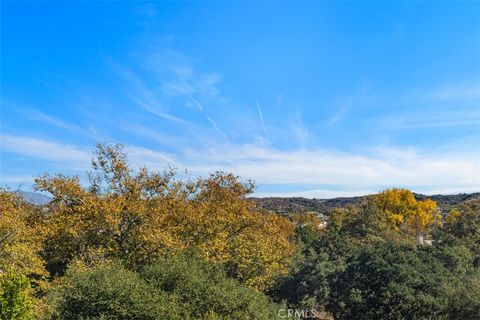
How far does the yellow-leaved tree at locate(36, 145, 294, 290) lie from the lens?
16.5 m

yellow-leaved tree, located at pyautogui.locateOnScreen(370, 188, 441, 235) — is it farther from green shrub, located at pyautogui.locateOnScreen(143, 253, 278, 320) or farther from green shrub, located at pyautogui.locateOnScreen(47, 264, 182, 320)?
green shrub, located at pyautogui.locateOnScreen(47, 264, 182, 320)

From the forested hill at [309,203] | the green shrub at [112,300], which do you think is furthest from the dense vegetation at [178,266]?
the forested hill at [309,203]

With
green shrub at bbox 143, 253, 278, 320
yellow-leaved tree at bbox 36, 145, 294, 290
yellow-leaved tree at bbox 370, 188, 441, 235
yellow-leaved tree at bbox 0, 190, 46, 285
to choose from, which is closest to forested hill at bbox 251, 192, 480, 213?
yellow-leaved tree at bbox 370, 188, 441, 235

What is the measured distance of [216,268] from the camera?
13.8 metres

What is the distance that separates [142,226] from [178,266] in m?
5.01

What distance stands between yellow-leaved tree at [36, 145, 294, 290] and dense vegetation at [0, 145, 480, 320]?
5cm

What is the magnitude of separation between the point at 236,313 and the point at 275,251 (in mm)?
9683

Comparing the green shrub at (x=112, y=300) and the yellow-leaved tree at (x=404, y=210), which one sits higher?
the yellow-leaved tree at (x=404, y=210)

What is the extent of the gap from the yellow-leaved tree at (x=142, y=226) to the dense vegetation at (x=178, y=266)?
0.16 feet

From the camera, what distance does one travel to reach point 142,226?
17016mm

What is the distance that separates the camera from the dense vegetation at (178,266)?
11.3m

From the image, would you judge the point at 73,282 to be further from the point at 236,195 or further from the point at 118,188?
the point at 236,195

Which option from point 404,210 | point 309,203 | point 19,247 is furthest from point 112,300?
point 309,203

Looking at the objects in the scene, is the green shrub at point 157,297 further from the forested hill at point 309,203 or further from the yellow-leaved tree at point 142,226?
the forested hill at point 309,203
